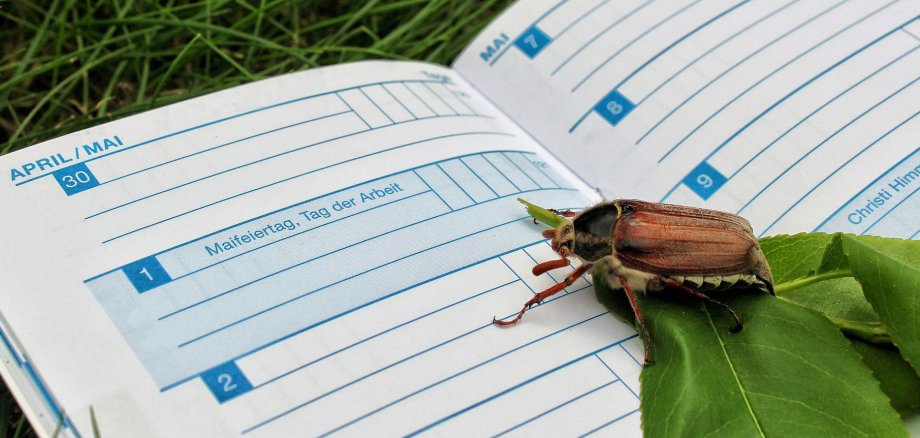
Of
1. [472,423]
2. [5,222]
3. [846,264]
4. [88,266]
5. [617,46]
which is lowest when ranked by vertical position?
[846,264]

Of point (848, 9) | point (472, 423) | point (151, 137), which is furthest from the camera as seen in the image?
point (848, 9)

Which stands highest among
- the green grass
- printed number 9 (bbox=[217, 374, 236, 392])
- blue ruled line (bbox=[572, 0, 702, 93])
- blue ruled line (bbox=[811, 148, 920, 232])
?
the green grass

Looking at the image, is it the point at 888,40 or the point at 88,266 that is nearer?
the point at 88,266

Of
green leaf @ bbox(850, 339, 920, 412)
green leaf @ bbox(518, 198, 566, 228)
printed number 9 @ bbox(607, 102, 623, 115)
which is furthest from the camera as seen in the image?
printed number 9 @ bbox(607, 102, 623, 115)

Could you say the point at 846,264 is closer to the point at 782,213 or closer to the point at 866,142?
the point at 782,213

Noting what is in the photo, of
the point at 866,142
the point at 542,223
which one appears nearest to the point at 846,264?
the point at 866,142

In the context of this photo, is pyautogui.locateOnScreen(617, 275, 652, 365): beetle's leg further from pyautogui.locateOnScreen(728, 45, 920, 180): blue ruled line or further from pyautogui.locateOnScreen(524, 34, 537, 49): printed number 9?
pyautogui.locateOnScreen(524, 34, 537, 49): printed number 9

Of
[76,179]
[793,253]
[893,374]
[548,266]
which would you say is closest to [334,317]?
[548,266]

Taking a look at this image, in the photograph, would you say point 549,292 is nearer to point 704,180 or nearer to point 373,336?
point 373,336

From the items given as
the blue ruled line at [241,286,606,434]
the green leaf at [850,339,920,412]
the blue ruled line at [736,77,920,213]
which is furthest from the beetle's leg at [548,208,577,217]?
the green leaf at [850,339,920,412]
